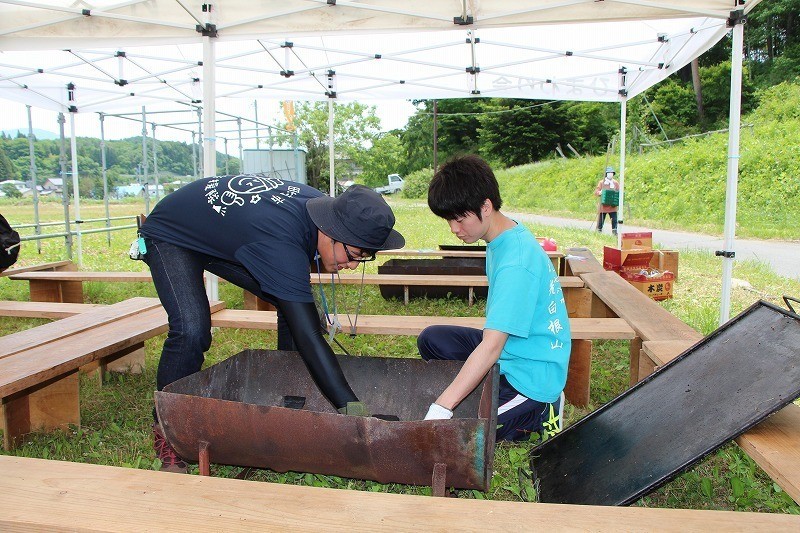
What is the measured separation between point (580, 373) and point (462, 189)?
1773mm

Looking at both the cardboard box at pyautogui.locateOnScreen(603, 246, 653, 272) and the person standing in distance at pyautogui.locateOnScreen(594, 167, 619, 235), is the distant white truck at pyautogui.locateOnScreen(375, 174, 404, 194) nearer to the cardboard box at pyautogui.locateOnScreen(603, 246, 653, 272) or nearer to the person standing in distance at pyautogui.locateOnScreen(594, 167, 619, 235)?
the person standing in distance at pyautogui.locateOnScreen(594, 167, 619, 235)

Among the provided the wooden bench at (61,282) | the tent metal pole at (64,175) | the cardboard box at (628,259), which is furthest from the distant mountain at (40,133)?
the cardboard box at (628,259)

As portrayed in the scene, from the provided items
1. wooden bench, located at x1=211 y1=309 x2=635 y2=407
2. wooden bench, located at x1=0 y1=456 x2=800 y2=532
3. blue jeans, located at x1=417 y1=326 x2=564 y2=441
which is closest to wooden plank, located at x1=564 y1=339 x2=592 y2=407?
wooden bench, located at x1=211 y1=309 x2=635 y2=407

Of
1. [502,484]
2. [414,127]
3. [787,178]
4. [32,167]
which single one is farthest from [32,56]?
[414,127]

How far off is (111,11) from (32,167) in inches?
231

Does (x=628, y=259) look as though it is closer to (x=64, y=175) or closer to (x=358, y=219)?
(x=358, y=219)

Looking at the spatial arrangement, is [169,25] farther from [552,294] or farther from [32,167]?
[32,167]

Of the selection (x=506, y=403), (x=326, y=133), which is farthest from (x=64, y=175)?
(x=326, y=133)

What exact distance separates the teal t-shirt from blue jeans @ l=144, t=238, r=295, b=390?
3.50 feet

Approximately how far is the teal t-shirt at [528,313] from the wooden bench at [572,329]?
2.75ft

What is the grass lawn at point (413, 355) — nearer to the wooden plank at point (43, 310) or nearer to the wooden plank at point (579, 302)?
the wooden plank at point (579, 302)

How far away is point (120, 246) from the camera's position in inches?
498

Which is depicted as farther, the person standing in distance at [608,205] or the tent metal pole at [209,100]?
the person standing in distance at [608,205]

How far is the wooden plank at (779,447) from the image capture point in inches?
Result: 67.5
